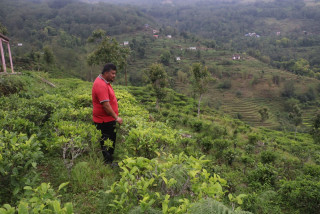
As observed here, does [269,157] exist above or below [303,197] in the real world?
below

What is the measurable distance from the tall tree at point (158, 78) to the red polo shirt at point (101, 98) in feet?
39.1

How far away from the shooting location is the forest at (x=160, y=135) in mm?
1992

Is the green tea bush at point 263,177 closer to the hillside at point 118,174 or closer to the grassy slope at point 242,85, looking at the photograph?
the hillside at point 118,174

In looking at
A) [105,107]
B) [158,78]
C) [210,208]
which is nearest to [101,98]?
[105,107]

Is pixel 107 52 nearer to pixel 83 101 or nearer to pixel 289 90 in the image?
pixel 83 101

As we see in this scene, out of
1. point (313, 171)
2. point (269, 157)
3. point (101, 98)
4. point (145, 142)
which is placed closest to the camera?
point (145, 142)

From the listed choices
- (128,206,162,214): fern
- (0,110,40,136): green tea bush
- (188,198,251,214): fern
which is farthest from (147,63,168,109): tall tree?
(188,198,251,214): fern

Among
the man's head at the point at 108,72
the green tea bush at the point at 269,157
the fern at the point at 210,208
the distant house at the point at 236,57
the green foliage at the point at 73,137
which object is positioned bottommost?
the distant house at the point at 236,57

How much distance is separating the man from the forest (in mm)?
164

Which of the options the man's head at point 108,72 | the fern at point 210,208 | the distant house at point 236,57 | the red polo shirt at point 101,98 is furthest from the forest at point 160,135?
the man's head at point 108,72

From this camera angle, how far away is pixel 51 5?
152 m

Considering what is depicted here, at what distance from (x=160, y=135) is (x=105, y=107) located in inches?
39.4

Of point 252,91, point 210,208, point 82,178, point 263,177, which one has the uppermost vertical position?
point 210,208

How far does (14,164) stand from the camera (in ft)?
7.00
